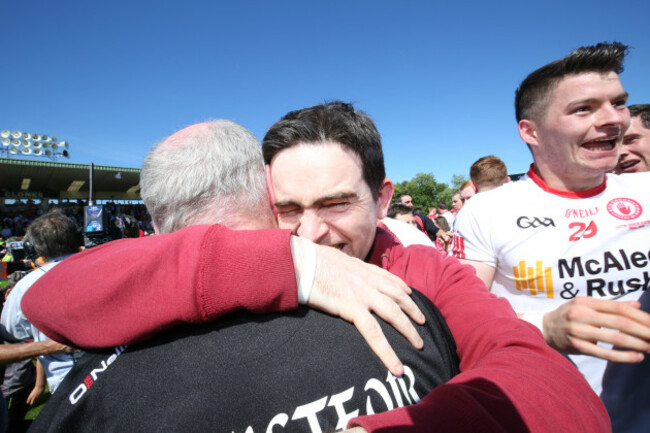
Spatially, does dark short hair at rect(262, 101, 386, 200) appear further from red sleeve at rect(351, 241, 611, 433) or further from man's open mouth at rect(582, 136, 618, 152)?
man's open mouth at rect(582, 136, 618, 152)

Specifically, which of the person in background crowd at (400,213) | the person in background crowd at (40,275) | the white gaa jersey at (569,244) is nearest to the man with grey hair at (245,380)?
the white gaa jersey at (569,244)

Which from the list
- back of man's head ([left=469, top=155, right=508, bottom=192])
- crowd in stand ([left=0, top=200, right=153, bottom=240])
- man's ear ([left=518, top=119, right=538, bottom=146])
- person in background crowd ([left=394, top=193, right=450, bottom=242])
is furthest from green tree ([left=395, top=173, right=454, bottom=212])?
man's ear ([left=518, top=119, right=538, bottom=146])

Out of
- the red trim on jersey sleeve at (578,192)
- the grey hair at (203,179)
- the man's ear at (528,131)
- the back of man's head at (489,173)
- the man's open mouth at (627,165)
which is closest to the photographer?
the grey hair at (203,179)

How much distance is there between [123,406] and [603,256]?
8.04 feet

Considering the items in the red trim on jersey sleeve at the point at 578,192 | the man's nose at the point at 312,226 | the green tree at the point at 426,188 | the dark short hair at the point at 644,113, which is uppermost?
the green tree at the point at 426,188

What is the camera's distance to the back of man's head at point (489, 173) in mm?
4457

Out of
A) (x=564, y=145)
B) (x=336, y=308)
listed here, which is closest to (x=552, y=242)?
(x=564, y=145)

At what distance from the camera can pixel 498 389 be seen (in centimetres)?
71

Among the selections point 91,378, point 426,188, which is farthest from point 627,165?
point 426,188

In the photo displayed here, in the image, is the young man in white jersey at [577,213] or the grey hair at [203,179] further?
the young man in white jersey at [577,213]

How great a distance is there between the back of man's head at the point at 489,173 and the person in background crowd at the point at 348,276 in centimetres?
360

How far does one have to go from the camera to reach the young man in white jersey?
6.14 feet

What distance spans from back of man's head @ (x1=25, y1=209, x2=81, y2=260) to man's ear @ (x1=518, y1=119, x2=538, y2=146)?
472 centimetres

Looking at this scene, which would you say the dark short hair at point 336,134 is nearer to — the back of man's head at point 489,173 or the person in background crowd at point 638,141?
the person in background crowd at point 638,141
